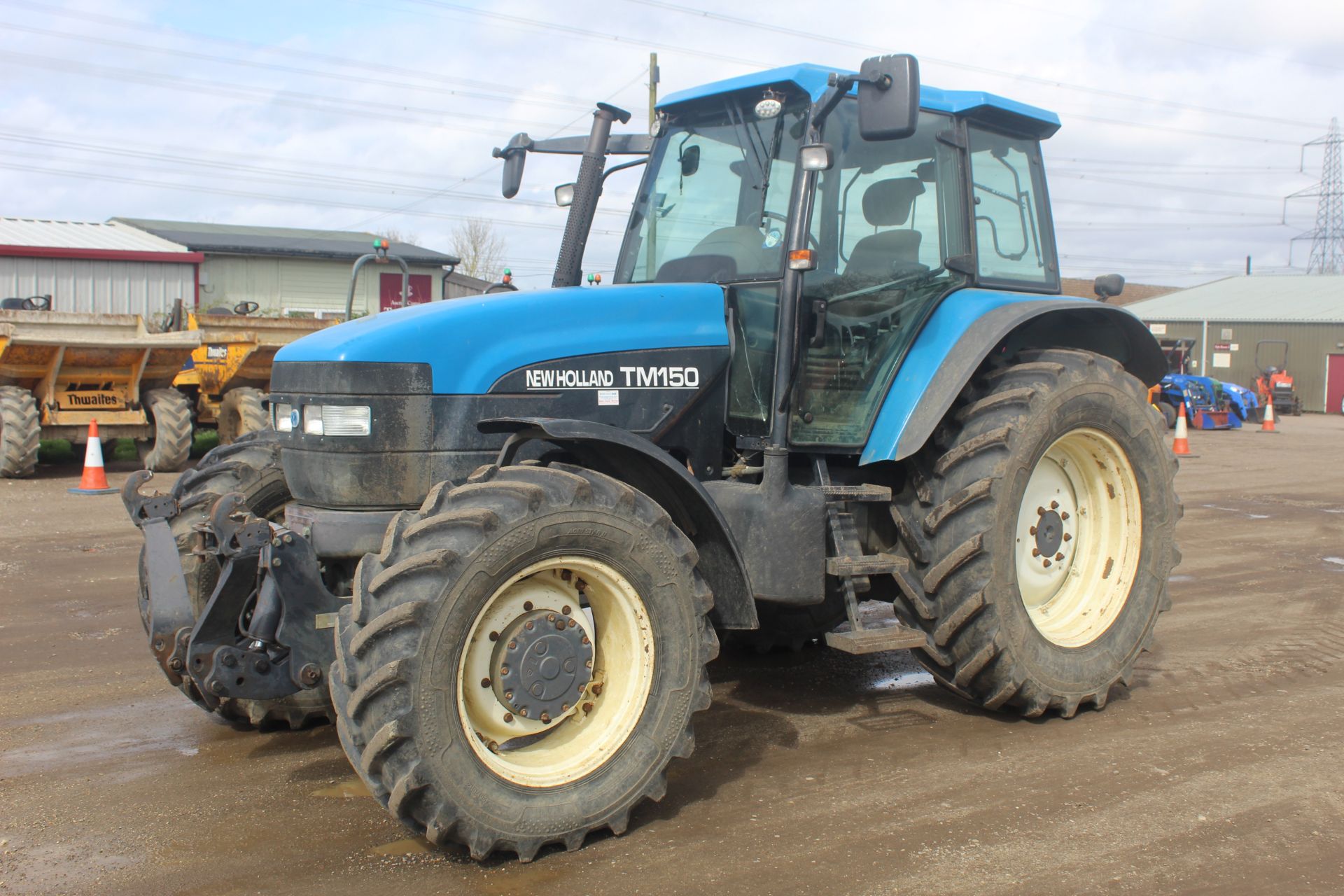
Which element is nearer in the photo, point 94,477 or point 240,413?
point 94,477

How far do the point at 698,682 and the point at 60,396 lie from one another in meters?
12.8

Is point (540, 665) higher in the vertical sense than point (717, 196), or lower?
lower

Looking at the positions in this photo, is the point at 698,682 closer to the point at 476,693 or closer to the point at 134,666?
the point at 476,693

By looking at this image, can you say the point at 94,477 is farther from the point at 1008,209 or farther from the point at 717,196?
the point at 1008,209

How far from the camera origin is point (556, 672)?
12.0 ft

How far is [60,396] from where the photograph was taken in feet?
46.5

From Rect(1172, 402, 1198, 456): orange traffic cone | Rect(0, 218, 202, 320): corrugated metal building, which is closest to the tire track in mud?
Rect(1172, 402, 1198, 456): orange traffic cone

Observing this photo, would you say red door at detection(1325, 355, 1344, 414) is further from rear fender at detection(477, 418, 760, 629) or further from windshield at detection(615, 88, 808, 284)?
rear fender at detection(477, 418, 760, 629)

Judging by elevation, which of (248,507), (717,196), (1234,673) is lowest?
(1234,673)

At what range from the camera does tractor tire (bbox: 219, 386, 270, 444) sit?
48.3ft

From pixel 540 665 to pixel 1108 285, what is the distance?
12.7ft

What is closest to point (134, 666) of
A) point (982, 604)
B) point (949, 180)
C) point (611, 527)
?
point (611, 527)

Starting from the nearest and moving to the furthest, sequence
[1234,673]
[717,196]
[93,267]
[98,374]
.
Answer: [717,196], [1234,673], [98,374], [93,267]

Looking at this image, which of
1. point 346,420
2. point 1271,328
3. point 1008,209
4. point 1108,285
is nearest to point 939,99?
point 1008,209
